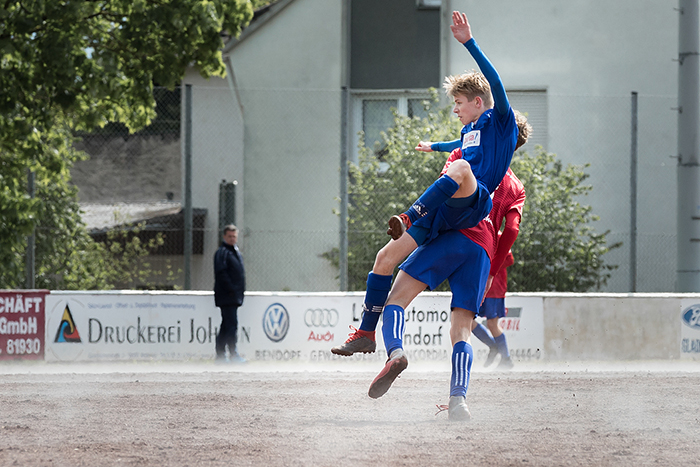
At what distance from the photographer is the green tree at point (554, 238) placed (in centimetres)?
1269

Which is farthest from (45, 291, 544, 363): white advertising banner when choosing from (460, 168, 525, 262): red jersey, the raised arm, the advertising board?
the raised arm

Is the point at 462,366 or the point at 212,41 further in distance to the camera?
the point at 212,41

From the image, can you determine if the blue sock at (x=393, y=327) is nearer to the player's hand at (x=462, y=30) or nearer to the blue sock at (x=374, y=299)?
the blue sock at (x=374, y=299)

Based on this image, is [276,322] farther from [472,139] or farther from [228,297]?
Answer: [472,139]

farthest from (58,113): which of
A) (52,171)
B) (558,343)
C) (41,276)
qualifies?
(558,343)

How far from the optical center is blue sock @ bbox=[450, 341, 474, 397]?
5.32 meters

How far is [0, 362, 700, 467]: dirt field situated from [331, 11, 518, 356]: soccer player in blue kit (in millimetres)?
746

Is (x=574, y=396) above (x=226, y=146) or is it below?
below

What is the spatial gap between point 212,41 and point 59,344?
5066mm

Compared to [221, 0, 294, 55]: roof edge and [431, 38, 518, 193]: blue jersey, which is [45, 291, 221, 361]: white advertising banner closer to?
[431, 38, 518, 193]: blue jersey

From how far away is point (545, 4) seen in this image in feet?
53.8

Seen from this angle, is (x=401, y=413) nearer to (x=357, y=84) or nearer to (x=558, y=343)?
(x=558, y=343)

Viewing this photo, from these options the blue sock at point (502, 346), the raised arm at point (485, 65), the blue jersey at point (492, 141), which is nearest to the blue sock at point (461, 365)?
the blue jersey at point (492, 141)

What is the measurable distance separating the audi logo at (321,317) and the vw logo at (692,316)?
178 inches
